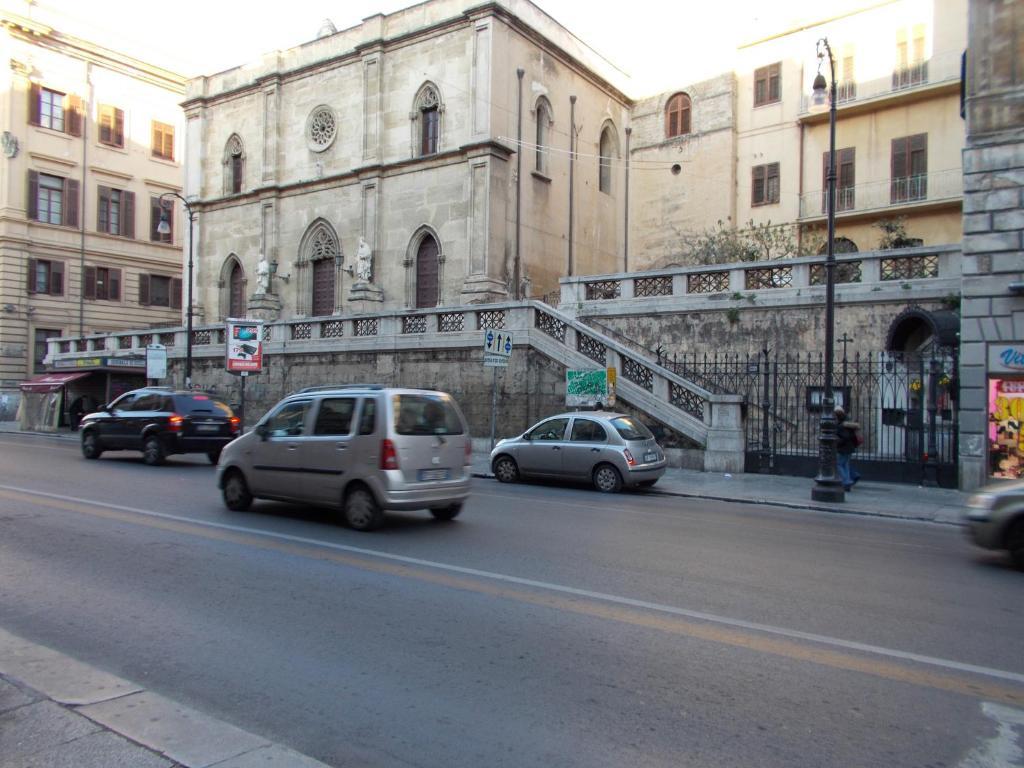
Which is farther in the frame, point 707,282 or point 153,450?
point 707,282

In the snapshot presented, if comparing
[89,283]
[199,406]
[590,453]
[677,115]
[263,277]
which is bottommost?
[590,453]

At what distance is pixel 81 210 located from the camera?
1722 inches

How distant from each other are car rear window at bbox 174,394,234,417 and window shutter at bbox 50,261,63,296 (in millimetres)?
30853

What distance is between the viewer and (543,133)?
33.5 m

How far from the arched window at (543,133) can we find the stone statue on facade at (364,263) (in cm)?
824

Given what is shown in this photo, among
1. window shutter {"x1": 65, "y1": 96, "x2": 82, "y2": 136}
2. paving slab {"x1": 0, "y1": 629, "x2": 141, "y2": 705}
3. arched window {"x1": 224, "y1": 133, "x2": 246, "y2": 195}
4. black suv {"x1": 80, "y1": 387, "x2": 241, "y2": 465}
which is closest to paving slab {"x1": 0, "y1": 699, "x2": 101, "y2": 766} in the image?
paving slab {"x1": 0, "y1": 629, "x2": 141, "y2": 705}

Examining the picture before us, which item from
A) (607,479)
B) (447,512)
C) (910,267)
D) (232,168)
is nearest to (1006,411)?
(910,267)

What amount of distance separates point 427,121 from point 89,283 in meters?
24.4

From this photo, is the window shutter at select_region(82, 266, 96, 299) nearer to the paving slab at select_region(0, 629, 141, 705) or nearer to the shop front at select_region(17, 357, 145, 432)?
the shop front at select_region(17, 357, 145, 432)

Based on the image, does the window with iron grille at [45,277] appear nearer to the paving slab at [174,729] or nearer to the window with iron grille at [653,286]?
the window with iron grille at [653,286]

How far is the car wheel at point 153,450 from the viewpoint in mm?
17484

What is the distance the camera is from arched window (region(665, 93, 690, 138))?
36.8 metres

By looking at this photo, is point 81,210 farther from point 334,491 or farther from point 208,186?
point 334,491

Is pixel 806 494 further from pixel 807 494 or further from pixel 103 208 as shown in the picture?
pixel 103 208
